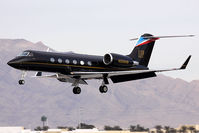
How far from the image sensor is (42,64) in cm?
5750

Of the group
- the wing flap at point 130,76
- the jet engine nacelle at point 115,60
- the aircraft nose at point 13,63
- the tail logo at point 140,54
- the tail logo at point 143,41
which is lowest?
the aircraft nose at point 13,63

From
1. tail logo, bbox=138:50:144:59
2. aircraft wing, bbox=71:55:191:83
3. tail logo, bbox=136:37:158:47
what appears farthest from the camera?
tail logo, bbox=136:37:158:47

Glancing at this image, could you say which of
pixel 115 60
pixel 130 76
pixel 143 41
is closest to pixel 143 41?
pixel 143 41

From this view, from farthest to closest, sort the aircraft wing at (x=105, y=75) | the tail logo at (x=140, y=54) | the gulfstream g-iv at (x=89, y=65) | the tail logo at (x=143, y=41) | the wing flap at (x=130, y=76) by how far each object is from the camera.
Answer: the tail logo at (x=143, y=41)
the tail logo at (x=140, y=54)
the wing flap at (x=130, y=76)
the aircraft wing at (x=105, y=75)
the gulfstream g-iv at (x=89, y=65)

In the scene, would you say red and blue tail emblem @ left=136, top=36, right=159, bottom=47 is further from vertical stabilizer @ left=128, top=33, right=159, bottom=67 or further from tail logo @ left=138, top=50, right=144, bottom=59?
tail logo @ left=138, top=50, right=144, bottom=59

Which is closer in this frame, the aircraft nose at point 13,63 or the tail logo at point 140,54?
the aircraft nose at point 13,63

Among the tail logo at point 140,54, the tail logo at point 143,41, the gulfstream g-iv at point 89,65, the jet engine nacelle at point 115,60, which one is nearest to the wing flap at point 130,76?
the gulfstream g-iv at point 89,65

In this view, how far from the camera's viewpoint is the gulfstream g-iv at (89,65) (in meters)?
57.3

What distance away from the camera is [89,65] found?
204 ft

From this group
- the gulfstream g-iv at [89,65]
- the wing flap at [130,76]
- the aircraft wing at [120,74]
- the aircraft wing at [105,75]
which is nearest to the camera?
the gulfstream g-iv at [89,65]

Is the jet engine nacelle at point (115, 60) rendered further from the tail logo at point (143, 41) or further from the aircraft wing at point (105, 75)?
the tail logo at point (143, 41)

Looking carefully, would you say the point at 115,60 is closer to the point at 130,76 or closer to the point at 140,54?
the point at 130,76

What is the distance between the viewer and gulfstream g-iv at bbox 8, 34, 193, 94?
57.3 meters

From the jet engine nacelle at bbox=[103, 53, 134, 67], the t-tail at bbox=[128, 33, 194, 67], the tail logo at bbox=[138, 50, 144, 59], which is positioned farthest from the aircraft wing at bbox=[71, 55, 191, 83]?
the tail logo at bbox=[138, 50, 144, 59]
